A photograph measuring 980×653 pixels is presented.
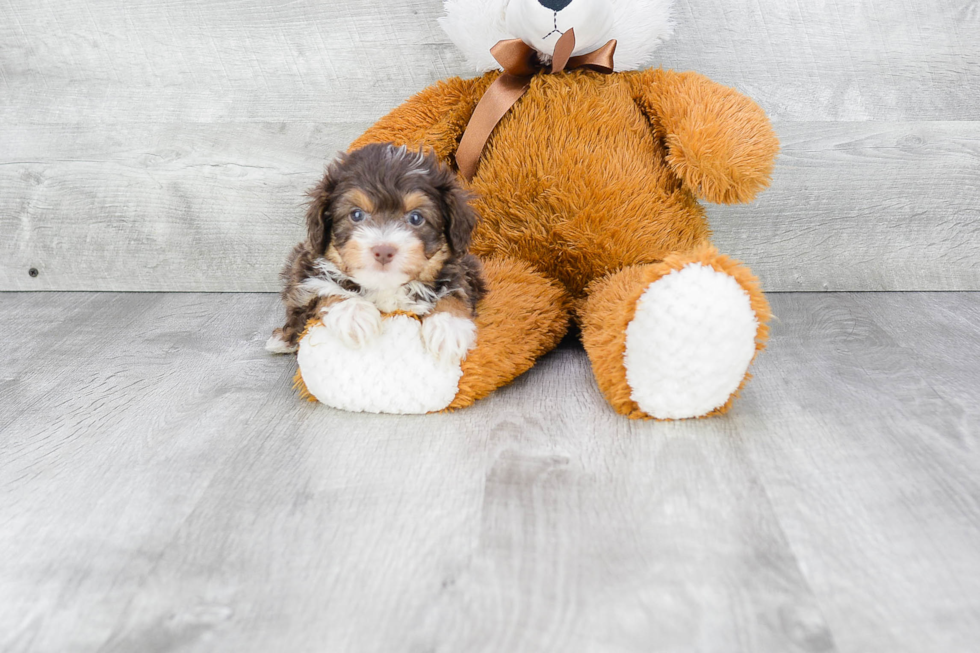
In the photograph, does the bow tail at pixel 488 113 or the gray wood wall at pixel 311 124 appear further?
the gray wood wall at pixel 311 124

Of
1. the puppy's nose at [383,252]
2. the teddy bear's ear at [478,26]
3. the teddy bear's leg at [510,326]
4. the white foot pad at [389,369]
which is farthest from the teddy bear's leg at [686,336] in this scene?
the teddy bear's ear at [478,26]

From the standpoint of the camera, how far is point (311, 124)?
88.0 inches

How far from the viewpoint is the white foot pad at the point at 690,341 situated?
4.42 ft

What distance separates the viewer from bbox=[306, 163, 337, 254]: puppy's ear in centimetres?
141

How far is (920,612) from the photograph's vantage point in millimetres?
948

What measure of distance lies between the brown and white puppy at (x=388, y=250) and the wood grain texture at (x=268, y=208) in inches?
33.1

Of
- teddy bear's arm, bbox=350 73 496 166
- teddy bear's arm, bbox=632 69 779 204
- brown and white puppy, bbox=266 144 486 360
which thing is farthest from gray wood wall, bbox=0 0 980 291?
brown and white puppy, bbox=266 144 486 360

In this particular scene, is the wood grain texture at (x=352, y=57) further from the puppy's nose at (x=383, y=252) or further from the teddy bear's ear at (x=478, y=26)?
the puppy's nose at (x=383, y=252)

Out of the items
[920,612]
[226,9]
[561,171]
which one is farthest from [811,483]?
[226,9]

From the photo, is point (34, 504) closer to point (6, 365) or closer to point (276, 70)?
point (6, 365)

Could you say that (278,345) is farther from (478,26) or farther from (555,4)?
(555,4)

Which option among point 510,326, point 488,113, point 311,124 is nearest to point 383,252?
point 510,326

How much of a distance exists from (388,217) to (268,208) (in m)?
1.04

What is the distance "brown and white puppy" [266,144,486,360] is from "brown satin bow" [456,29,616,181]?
0.35 meters
